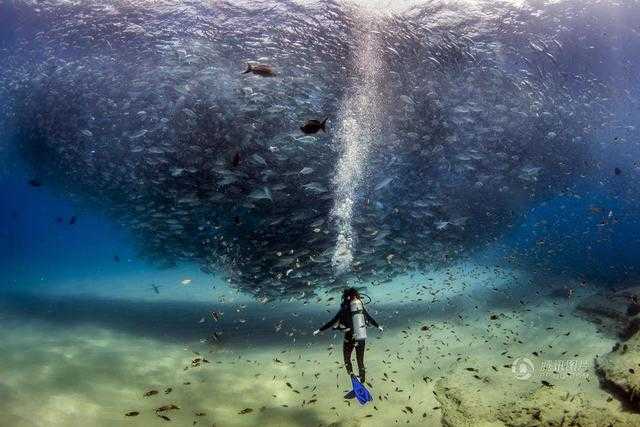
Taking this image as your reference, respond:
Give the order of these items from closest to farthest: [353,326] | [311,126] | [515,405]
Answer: [311,126] < [515,405] < [353,326]

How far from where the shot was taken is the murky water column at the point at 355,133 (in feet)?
50.1

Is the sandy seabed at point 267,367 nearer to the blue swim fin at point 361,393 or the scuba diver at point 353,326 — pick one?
the blue swim fin at point 361,393

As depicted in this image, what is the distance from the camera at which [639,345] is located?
8.59 metres

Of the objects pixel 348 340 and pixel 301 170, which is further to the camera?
pixel 301 170

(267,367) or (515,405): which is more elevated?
(267,367)

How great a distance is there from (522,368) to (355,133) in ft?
37.4

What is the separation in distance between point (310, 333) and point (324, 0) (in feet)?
38.2

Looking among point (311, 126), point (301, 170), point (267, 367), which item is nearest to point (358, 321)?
point (311, 126)

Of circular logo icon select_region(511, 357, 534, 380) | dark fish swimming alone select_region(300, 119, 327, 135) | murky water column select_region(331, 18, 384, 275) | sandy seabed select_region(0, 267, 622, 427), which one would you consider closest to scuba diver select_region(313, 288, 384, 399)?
sandy seabed select_region(0, 267, 622, 427)

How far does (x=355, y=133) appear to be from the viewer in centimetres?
1788

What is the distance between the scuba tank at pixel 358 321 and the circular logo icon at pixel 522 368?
14.7ft

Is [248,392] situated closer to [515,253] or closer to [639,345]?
[639,345]

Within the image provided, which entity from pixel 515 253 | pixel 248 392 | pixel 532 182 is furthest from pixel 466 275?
pixel 248 392

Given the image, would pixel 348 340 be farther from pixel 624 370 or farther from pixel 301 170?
pixel 301 170
